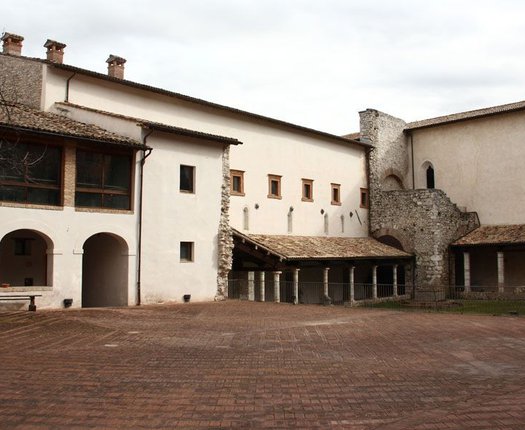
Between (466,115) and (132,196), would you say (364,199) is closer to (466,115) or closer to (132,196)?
(466,115)

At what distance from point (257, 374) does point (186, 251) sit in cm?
1270


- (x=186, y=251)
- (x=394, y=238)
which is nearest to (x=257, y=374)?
(x=186, y=251)

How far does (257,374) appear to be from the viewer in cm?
853

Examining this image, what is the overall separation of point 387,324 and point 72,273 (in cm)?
965

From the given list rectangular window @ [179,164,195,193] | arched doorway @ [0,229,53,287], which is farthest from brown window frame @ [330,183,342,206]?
arched doorway @ [0,229,53,287]

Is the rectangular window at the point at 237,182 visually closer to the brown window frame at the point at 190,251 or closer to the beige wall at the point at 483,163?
the brown window frame at the point at 190,251

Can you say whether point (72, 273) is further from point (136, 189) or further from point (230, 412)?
point (230, 412)

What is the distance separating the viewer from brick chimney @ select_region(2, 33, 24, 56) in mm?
20812

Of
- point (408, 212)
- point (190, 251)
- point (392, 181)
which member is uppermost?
point (392, 181)

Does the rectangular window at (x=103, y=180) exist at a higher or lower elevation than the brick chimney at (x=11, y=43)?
lower

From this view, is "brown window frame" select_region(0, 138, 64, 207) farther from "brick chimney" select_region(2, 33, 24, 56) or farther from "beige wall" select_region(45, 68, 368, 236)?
"brick chimney" select_region(2, 33, 24, 56)

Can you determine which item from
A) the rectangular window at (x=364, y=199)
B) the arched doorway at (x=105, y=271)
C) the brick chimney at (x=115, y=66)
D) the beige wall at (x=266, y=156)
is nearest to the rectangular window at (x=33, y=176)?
the arched doorway at (x=105, y=271)

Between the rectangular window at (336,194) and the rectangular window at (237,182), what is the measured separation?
287 inches

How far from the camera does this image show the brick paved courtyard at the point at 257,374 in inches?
251
